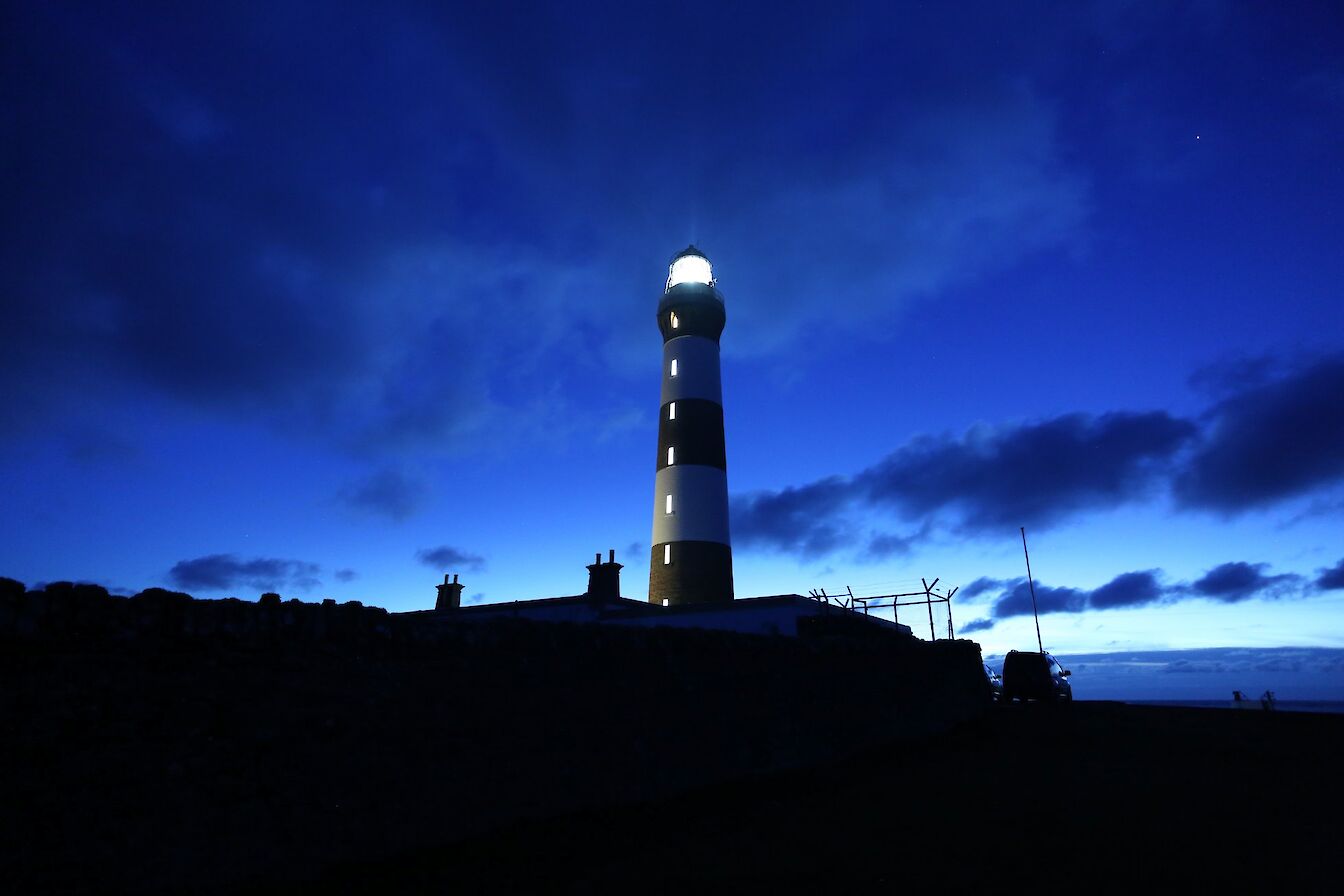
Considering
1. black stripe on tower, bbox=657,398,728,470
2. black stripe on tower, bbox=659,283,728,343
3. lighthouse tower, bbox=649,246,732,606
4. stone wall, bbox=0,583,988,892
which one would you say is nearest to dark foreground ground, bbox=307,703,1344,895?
stone wall, bbox=0,583,988,892

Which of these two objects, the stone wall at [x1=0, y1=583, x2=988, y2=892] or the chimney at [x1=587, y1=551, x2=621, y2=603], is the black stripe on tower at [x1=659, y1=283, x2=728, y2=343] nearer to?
the chimney at [x1=587, y1=551, x2=621, y2=603]

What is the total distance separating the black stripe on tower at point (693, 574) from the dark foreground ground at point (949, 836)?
39.9 ft

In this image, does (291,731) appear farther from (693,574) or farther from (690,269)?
(690,269)

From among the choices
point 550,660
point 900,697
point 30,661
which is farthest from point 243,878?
point 900,697

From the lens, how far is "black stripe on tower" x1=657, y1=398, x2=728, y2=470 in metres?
26.1

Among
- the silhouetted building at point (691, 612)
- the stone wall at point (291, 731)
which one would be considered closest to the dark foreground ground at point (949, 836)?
the stone wall at point (291, 731)

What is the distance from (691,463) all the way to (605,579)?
268 inches

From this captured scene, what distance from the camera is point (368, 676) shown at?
617cm

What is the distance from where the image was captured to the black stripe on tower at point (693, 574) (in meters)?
24.2

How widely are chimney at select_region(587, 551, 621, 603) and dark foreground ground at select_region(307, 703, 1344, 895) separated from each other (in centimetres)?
975

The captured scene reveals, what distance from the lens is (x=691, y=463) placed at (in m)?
25.9

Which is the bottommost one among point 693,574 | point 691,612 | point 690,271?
point 691,612

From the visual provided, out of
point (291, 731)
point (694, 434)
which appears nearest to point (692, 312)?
point (694, 434)

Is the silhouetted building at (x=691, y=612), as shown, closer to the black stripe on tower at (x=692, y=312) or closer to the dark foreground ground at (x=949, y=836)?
the dark foreground ground at (x=949, y=836)
